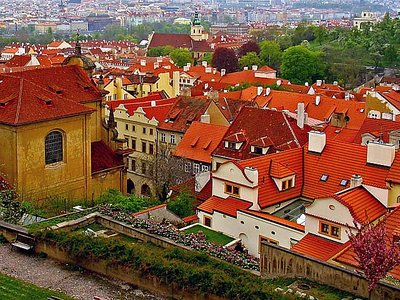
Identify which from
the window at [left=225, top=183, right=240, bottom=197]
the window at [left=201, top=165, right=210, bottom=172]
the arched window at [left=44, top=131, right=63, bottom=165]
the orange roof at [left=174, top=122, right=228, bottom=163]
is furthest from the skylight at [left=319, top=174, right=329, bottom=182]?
the arched window at [left=44, top=131, right=63, bottom=165]

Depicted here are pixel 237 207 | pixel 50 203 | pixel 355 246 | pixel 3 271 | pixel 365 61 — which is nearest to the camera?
pixel 355 246

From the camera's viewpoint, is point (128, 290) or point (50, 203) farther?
point (50, 203)

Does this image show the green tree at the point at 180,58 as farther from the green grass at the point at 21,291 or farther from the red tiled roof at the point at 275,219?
the green grass at the point at 21,291

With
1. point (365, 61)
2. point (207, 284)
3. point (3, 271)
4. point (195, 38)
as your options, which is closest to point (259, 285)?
point (207, 284)

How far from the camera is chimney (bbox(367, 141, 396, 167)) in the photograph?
1169 inches

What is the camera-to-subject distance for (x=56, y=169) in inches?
1419

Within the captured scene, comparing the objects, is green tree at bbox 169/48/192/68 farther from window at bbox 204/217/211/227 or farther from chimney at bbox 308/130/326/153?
window at bbox 204/217/211/227

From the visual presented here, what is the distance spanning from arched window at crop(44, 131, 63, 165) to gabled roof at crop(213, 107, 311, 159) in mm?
10078

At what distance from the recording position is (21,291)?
18062 millimetres

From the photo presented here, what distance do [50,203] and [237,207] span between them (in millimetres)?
9358

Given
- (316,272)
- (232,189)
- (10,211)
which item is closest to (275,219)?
(232,189)

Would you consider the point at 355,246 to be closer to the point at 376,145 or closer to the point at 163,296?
the point at 163,296

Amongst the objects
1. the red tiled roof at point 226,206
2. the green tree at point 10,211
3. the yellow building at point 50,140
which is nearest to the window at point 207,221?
the red tiled roof at point 226,206

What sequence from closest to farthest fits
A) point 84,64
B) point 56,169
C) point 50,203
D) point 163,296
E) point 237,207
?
point 163,296, point 237,207, point 50,203, point 56,169, point 84,64
